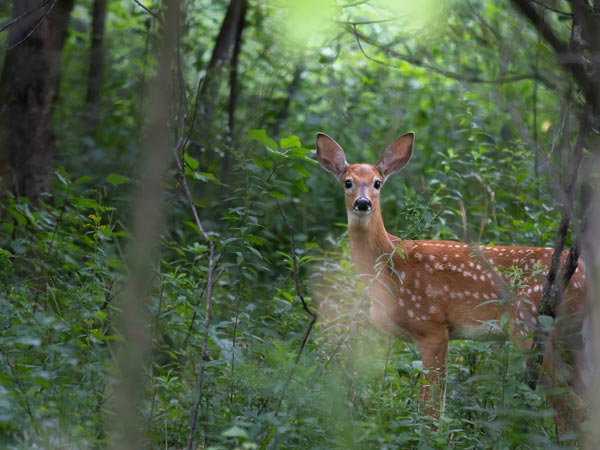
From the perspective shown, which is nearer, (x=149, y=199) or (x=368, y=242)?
(x=149, y=199)

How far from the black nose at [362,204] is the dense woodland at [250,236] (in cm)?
27

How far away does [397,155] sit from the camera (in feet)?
21.8

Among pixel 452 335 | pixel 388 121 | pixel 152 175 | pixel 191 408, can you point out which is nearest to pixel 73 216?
pixel 191 408

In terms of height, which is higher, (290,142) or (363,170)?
(290,142)

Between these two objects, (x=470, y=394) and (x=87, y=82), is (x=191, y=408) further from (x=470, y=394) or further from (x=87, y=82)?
(x=87, y=82)

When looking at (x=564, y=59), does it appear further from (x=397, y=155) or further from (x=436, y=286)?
(x=397, y=155)

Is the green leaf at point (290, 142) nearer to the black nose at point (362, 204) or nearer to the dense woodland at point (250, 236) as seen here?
the dense woodland at point (250, 236)

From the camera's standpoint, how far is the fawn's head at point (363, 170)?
6113 millimetres

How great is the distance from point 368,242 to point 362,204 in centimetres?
29

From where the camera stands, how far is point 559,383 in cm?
409

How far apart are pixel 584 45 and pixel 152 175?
2497mm

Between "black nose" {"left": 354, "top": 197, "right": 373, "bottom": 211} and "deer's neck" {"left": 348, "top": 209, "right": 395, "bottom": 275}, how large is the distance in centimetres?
12

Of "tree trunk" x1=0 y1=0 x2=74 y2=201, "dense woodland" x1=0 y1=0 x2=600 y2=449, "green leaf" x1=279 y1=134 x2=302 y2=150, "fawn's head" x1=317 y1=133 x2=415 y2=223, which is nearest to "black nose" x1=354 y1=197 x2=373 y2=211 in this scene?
"fawn's head" x1=317 y1=133 x2=415 y2=223

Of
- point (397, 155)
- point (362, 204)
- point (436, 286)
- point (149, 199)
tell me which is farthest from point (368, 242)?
point (149, 199)
